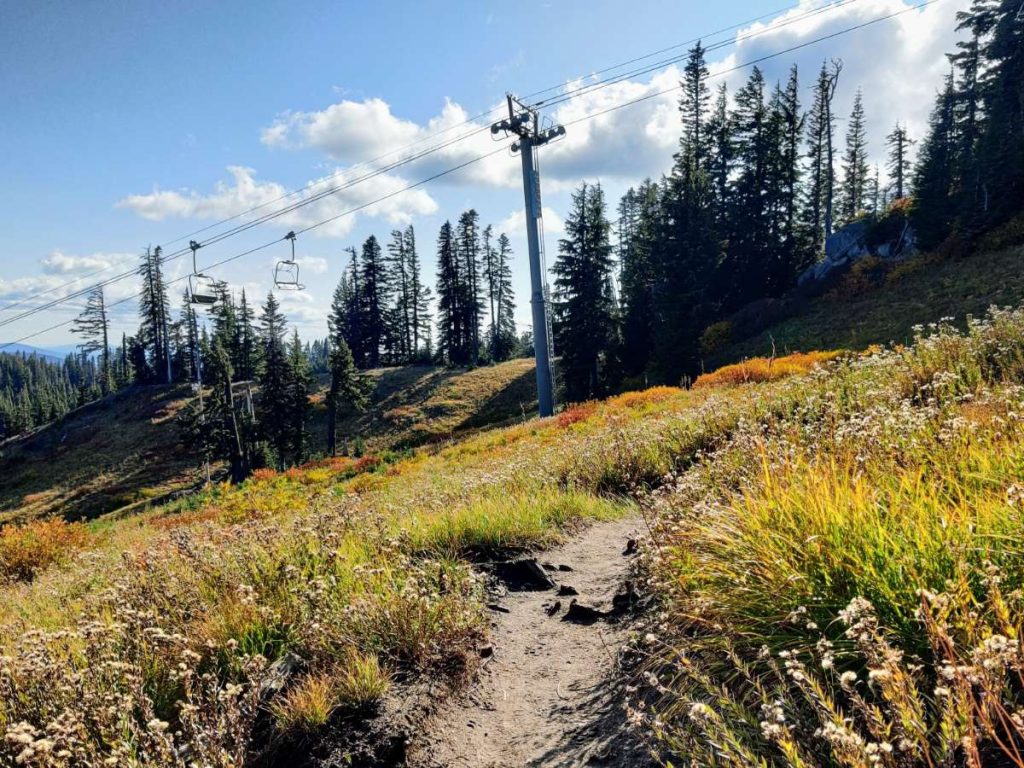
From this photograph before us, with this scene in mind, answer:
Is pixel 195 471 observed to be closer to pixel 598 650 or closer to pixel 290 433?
pixel 290 433

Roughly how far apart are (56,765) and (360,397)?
169ft

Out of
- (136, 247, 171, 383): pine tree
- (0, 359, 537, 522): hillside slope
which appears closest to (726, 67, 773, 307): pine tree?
(0, 359, 537, 522): hillside slope

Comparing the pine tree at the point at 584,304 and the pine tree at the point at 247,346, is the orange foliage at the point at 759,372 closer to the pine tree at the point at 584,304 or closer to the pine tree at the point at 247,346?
the pine tree at the point at 584,304

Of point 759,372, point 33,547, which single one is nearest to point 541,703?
point 33,547

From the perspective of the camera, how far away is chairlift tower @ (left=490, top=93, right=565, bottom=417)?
74.5ft

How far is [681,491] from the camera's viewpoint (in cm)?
456

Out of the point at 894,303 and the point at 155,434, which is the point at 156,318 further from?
the point at 894,303

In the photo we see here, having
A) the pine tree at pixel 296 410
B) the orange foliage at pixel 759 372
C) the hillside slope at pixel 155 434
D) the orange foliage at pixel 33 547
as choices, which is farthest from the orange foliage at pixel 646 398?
the pine tree at pixel 296 410

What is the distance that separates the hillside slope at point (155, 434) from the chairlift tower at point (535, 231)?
21414 mm

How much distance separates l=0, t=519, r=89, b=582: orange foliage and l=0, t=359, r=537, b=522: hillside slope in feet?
107

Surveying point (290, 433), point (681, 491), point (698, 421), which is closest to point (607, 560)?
point (681, 491)

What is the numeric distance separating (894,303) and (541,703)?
36.7m

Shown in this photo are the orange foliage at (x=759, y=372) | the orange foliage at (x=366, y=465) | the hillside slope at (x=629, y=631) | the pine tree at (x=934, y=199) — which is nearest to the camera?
the hillside slope at (x=629, y=631)

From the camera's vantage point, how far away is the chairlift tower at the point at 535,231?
894 inches
